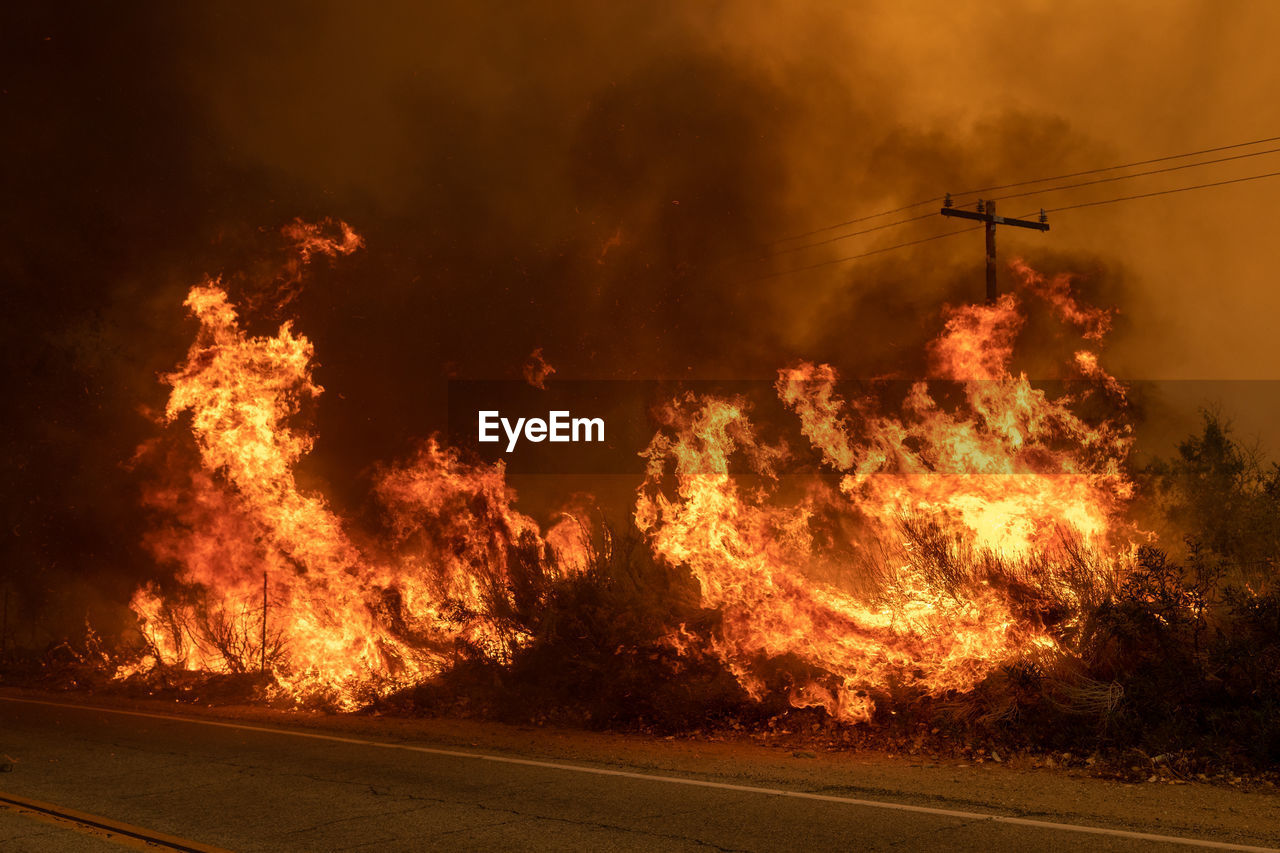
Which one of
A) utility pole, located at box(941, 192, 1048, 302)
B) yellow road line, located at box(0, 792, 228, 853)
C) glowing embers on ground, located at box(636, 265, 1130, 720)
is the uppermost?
utility pole, located at box(941, 192, 1048, 302)

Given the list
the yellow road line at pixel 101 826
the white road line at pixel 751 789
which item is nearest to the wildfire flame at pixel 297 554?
the white road line at pixel 751 789

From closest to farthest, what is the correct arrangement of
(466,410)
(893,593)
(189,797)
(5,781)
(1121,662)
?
(189,797) < (5,781) < (1121,662) < (893,593) < (466,410)

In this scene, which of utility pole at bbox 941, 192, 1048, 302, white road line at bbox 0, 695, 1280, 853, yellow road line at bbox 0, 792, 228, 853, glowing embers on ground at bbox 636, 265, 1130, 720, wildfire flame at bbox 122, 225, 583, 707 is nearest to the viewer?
white road line at bbox 0, 695, 1280, 853

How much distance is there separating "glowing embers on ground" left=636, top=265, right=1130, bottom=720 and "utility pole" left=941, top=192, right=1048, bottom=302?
16.1ft

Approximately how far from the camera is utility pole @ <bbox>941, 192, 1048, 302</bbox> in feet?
65.3

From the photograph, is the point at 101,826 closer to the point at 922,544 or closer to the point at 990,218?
the point at 922,544

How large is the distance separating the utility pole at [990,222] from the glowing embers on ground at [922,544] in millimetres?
4907

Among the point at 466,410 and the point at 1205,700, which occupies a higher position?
the point at 466,410

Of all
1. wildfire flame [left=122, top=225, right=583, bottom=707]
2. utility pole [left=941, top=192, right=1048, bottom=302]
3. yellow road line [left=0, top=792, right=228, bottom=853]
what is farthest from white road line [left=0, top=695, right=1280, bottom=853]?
utility pole [left=941, top=192, right=1048, bottom=302]

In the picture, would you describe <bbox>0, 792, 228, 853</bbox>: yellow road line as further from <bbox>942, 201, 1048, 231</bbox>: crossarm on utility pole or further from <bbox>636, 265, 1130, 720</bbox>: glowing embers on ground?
<bbox>942, 201, 1048, 231</bbox>: crossarm on utility pole

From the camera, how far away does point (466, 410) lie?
24047 millimetres

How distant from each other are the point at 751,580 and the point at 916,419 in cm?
402

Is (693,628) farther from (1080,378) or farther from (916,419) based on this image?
(1080,378)

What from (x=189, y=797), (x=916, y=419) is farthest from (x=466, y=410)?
(x=189, y=797)
